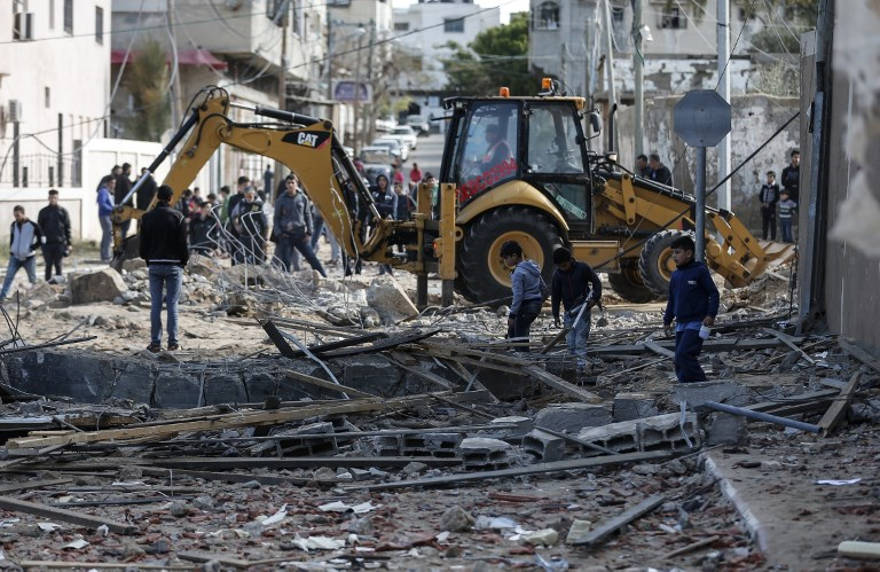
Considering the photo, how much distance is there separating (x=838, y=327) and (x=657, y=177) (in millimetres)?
10049

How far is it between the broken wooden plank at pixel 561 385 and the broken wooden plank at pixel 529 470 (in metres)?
2.05

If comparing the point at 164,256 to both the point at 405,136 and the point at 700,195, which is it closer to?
the point at 700,195

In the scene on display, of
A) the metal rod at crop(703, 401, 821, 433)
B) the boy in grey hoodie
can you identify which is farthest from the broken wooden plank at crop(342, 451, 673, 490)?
the boy in grey hoodie

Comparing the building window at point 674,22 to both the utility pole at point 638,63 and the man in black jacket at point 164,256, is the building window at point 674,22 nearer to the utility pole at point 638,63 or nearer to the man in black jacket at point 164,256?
the utility pole at point 638,63

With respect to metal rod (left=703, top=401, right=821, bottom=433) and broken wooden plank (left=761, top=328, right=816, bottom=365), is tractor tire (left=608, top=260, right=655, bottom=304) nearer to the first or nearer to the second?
broken wooden plank (left=761, top=328, right=816, bottom=365)

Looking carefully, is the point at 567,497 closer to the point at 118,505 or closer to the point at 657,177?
the point at 118,505

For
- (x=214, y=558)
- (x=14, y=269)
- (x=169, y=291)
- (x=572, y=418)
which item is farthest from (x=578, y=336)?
(x=14, y=269)

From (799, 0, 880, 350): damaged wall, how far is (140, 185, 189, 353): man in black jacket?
256 inches

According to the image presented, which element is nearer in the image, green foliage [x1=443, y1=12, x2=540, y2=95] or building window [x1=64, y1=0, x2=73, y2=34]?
building window [x1=64, y1=0, x2=73, y2=34]

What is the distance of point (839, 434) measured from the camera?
904 cm

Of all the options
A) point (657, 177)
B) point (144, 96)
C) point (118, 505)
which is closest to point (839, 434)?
point (118, 505)

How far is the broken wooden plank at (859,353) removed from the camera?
10.9m

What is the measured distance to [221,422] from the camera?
399 inches

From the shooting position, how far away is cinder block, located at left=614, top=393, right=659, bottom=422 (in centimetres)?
1002
